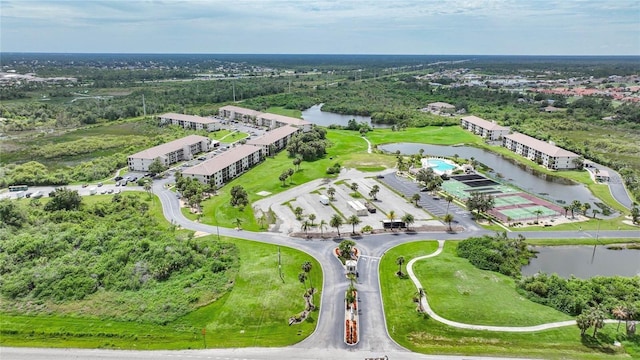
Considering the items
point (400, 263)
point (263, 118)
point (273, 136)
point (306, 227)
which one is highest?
point (263, 118)

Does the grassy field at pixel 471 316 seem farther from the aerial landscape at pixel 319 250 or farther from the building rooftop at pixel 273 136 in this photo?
the building rooftop at pixel 273 136

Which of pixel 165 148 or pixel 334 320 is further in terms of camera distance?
pixel 165 148

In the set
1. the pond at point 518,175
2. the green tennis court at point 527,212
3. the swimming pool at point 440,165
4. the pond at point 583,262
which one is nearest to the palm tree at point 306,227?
the pond at point 583,262

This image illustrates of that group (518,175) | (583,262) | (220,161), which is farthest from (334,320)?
(518,175)

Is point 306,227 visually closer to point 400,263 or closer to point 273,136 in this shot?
point 400,263

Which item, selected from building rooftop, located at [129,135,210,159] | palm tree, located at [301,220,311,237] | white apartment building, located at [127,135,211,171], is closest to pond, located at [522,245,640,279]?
palm tree, located at [301,220,311,237]

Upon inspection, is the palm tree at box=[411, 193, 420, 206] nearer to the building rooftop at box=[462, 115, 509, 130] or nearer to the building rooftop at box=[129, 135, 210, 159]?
the building rooftop at box=[129, 135, 210, 159]

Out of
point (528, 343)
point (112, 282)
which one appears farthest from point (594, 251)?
point (112, 282)

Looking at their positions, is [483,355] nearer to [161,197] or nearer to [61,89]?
[161,197]
